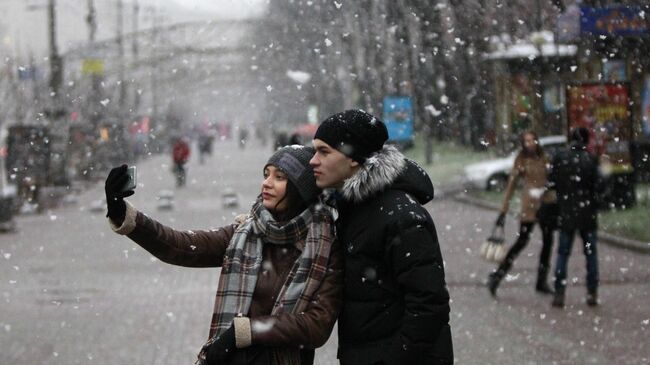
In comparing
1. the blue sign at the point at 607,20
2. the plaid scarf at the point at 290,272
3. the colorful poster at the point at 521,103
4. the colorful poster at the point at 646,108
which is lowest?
the colorful poster at the point at 521,103

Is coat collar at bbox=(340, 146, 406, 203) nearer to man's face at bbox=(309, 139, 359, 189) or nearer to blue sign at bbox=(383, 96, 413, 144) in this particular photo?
man's face at bbox=(309, 139, 359, 189)

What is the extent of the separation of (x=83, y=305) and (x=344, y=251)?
815cm

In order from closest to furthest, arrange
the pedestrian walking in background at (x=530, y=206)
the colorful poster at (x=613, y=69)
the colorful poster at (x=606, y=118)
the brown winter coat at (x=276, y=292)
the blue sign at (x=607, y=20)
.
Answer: the brown winter coat at (x=276, y=292)
the pedestrian walking in background at (x=530, y=206)
the blue sign at (x=607, y=20)
the colorful poster at (x=606, y=118)
the colorful poster at (x=613, y=69)

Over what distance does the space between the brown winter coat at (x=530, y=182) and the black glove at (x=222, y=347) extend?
797 centimetres

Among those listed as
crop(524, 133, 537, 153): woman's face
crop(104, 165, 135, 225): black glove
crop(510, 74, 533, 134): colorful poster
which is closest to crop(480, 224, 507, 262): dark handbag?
crop(524, 133, 537, 153): woman's face

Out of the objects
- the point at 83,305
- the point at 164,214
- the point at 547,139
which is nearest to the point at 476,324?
the point at 83,305

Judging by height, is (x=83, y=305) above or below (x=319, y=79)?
above

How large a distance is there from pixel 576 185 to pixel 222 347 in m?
7.34

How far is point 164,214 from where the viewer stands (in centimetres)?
2388

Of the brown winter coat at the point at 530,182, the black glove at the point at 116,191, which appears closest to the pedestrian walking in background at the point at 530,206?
the brown winter coat at the point at 530,182

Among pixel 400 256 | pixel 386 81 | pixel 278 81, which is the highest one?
pixel 400 256

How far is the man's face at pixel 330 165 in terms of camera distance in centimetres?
369

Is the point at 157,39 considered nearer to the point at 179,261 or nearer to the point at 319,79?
the point at 319,79

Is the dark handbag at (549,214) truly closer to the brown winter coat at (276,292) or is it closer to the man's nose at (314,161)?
the brown winter coat at (276,292)
